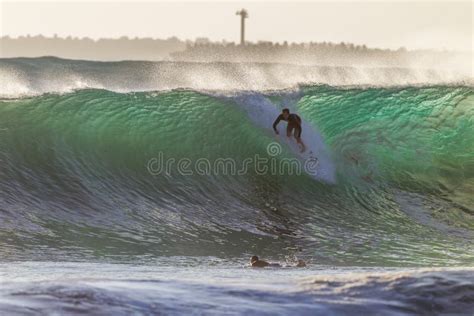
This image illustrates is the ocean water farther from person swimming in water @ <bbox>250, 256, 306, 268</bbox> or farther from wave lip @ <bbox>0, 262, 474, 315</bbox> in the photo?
person swimming in water @ <bbox>250, 256, 306, 268</bbox>

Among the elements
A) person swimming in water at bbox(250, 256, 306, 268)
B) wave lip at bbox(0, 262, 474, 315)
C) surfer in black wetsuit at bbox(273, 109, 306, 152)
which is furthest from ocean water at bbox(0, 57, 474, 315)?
surfer in black wetsuit at bbox(273, 109, 306, 152)

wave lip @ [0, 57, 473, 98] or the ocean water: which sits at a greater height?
wave lip @ [0, 57, 473, 98]

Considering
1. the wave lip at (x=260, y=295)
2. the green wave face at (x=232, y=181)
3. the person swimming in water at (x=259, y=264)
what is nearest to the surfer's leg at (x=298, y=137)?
the green wave face at (x=232, y=181)

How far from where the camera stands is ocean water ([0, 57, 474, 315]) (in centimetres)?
593

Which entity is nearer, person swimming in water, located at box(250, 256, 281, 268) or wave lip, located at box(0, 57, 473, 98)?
person swimming in water, located at box(250, 256, 281, 268)

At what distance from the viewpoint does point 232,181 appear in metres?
13.2

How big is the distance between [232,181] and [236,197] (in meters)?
0.63

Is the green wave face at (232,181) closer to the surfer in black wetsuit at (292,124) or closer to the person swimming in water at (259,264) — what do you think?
the surfer in black wetsuit at (292,124)

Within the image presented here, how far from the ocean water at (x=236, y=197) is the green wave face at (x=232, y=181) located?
0.03 m

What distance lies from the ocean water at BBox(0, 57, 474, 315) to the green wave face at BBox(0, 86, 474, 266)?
3 centimetres

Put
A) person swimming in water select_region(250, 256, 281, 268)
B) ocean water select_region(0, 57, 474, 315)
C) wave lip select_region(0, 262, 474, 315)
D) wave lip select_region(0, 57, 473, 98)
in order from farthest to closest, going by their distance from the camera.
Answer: wave lip select_region(0, 57, 473, 98), person swimming in water select_region(250, 256, 281, 268), ocean water select_region(0, 57, 474, 315), wave lip select_region(0, 262, 474, 315)

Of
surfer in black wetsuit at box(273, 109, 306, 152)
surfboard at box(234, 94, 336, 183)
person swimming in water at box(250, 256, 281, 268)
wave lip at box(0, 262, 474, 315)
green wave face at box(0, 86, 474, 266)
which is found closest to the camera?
wave lip at box(0, 262, 474, 315)

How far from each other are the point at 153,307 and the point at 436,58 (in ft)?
52.2

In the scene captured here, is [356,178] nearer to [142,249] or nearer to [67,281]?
[142,249]
